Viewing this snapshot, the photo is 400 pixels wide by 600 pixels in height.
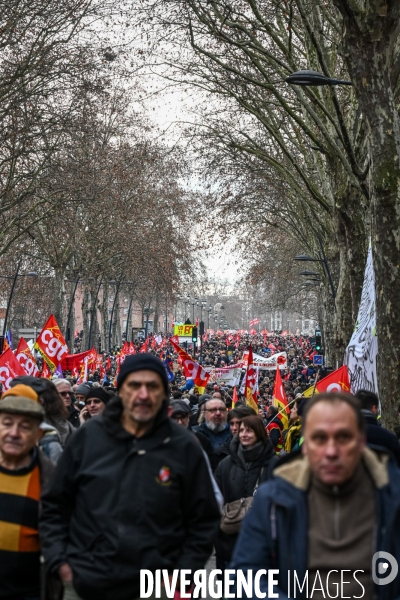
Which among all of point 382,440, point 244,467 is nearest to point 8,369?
point 244,467

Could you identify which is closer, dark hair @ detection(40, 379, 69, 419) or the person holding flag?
dark hair @ detection(40, 379, 69, 419)

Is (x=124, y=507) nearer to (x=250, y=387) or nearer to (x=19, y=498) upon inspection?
(x=19, y=498)

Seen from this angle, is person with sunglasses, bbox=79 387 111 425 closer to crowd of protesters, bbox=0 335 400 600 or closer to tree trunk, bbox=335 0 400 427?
crowd of protesters, bbox=0 335 400 600

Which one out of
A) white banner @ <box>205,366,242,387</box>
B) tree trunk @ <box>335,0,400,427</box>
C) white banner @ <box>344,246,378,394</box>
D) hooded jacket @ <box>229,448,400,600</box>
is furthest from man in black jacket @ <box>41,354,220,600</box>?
white banner @ <box>205,366,242,387</box>

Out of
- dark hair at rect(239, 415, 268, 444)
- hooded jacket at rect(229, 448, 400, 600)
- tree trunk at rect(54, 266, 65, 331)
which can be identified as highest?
tree trunk at rect(54, 266, 65, 331)

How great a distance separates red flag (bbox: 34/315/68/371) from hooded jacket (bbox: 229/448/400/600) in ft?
48.1

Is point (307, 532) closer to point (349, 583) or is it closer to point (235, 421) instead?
point (349, 583)

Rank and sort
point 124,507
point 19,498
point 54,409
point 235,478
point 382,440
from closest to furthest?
point 124,507 → point 19,498 → point 382,440 → point 54,409 → point 235,478

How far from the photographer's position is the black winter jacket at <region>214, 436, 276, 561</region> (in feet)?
21.7

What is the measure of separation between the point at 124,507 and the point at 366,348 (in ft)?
25.0

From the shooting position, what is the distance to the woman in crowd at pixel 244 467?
666 cm

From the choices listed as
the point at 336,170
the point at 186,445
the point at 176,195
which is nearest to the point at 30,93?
the point at 336,170

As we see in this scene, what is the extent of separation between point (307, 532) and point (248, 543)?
0.65 ft

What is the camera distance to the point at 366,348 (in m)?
11.2
